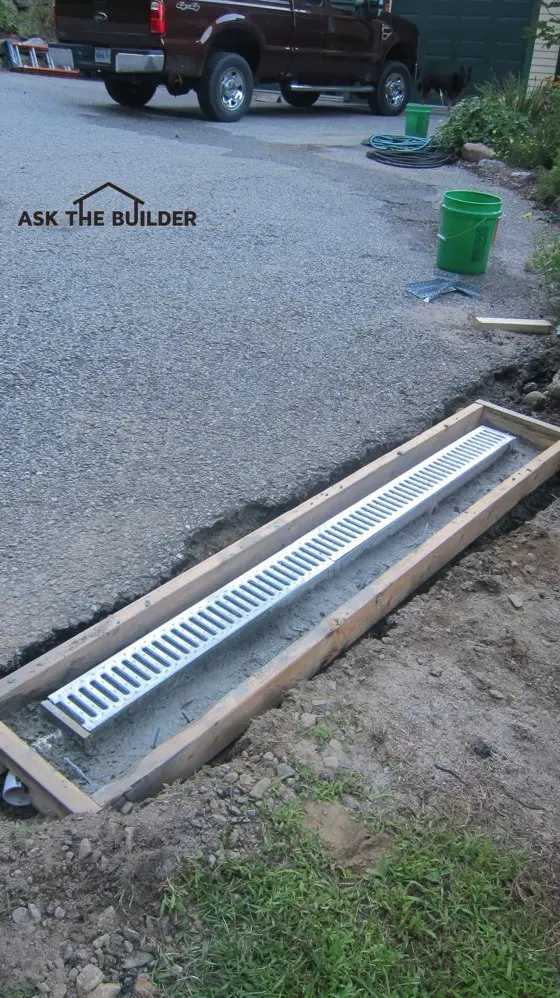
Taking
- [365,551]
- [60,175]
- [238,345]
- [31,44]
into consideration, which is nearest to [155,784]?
[365,551]

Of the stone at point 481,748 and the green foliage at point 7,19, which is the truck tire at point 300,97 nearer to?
the green foliage at point 7,19

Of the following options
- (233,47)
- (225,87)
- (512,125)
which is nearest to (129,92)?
(225,87)

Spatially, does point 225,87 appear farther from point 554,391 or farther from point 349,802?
point 349,802

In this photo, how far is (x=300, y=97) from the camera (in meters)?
14.9

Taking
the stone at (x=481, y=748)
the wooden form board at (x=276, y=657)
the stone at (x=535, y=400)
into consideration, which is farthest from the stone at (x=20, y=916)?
the stone at (x=535, y=400)

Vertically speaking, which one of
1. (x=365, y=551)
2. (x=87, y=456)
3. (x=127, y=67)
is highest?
(x=127, y=67)

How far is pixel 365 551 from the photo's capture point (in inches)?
131

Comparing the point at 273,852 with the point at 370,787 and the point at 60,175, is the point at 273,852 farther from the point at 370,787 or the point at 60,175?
the point at 60,175

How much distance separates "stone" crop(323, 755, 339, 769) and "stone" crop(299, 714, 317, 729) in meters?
0.12

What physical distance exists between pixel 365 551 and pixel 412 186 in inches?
278

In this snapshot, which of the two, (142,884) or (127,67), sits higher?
(127,67)

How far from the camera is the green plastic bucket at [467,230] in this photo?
6.12 metres

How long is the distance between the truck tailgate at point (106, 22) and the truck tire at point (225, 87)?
111 cm

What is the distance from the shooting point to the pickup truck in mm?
10625
